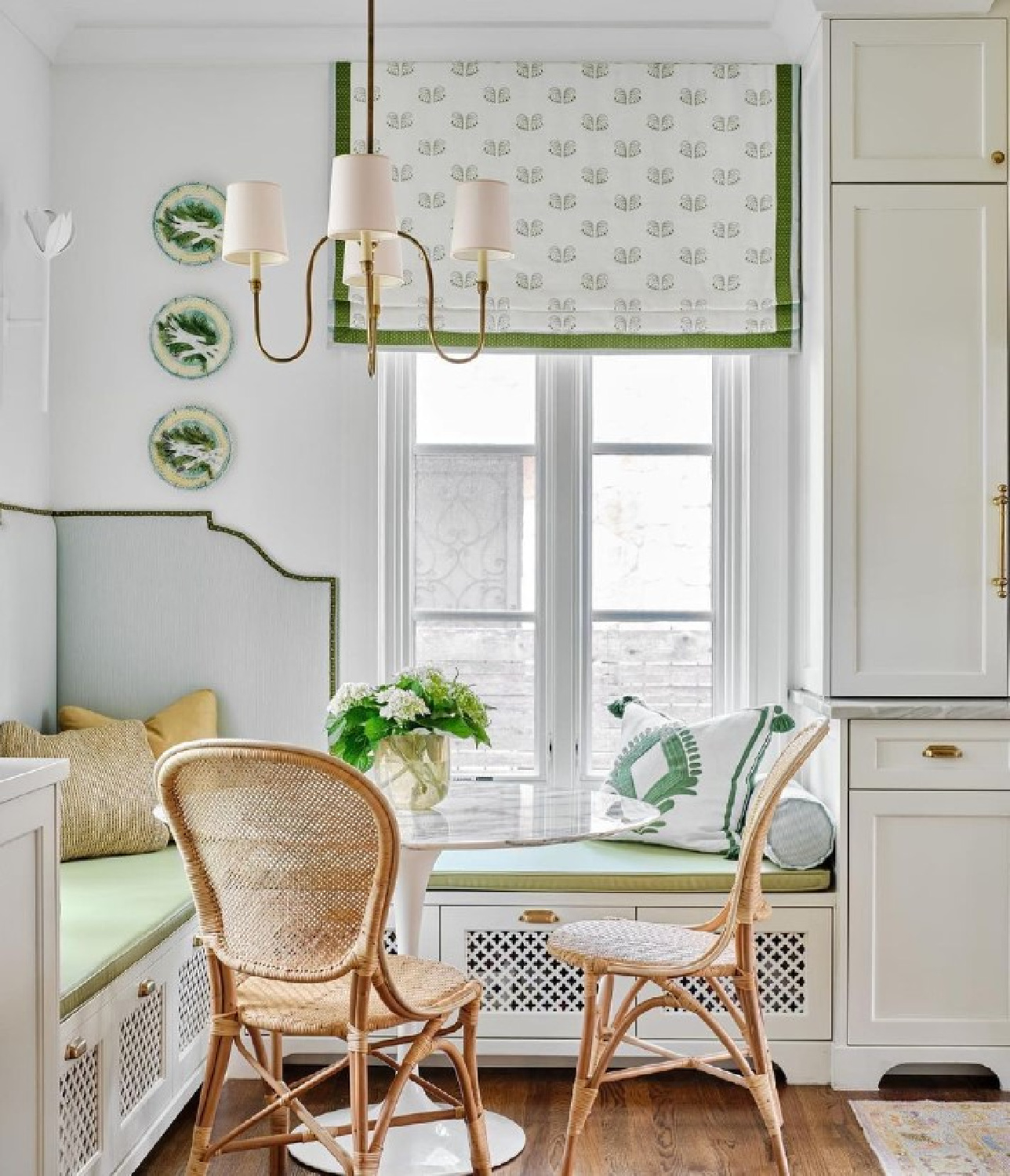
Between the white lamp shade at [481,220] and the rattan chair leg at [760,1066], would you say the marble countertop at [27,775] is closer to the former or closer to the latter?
the white lamp shade at [481,220]

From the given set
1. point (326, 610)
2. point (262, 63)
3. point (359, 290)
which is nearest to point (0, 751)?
point (326, 610)

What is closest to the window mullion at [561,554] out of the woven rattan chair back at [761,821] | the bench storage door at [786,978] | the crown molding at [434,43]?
the bench storage door at [786,978]

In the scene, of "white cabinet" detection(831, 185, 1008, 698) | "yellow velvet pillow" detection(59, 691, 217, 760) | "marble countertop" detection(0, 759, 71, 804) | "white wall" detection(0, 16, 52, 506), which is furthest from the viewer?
"yellow velvet pillow" detection(59, 691, 217, 760)

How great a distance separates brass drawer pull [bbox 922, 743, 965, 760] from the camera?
3.04 meters

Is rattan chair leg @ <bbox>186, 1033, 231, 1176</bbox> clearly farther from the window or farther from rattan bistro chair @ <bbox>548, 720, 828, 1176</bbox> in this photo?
the window

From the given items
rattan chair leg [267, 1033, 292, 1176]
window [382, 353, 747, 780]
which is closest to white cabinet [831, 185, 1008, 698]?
window [382, 353, 747, 780]

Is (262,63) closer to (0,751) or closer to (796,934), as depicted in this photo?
(0,751)

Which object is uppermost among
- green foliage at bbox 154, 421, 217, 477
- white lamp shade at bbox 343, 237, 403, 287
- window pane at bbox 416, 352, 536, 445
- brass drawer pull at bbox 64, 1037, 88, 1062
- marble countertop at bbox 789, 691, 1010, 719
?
white lamp shade at bbox 343, 237, 403, 287

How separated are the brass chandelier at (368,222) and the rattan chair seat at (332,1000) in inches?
44.5

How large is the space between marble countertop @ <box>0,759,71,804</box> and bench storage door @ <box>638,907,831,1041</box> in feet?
5.14

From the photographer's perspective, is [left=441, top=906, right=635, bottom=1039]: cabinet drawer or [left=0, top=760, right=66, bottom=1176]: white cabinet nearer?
[left=0, top=760, right=66, bottom=1176]: white cabinet

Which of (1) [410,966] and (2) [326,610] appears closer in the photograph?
(1) [410,966]

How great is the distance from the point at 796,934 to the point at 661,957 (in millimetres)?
724

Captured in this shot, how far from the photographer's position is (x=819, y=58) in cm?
320
